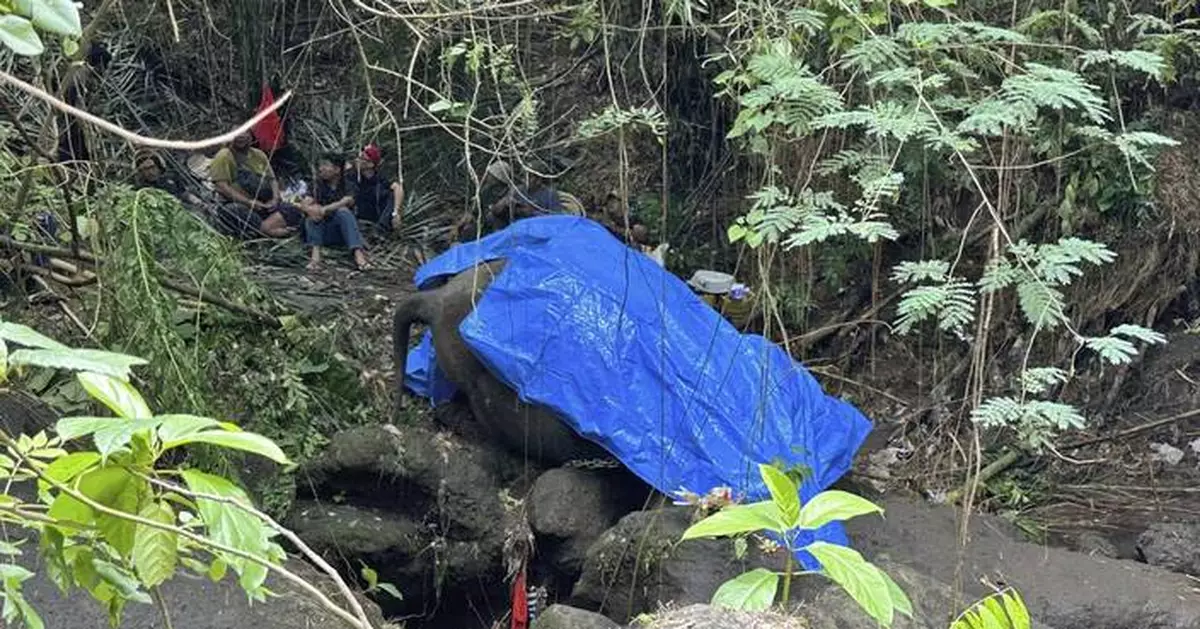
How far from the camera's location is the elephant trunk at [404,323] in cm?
682

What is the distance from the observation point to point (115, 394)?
5.23 feet

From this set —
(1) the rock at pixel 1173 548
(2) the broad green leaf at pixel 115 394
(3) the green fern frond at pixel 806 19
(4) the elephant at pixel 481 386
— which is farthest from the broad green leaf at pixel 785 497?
(1) the rock at pixel 1173 548

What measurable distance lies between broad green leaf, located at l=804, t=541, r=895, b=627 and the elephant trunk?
4.97m

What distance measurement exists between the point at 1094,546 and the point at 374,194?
517 centimetres

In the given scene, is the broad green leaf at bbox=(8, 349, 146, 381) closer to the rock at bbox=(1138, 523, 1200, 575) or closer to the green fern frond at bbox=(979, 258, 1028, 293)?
the green fern frond at bbox=(979, 258, 1028, 293)

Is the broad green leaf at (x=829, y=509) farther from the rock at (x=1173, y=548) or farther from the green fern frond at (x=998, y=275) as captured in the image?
the rock at (x=1173, y=548)

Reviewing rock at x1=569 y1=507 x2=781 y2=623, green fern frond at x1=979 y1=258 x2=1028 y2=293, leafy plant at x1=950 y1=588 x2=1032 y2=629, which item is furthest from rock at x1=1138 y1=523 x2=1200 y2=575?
leafy plant at x1=950 y1=588 x2=1032 y2=629

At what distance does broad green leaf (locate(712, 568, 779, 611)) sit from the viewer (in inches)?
77.4

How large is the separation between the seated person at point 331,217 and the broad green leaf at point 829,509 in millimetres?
Result: 6661

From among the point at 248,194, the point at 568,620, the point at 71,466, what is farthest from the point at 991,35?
the point at 248,194

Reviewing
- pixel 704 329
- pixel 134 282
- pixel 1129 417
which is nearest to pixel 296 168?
pixel 704 329

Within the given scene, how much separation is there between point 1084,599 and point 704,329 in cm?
216

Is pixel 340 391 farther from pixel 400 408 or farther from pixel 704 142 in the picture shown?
pixel 704 142

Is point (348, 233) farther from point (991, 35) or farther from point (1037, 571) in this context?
point (991, 35)
